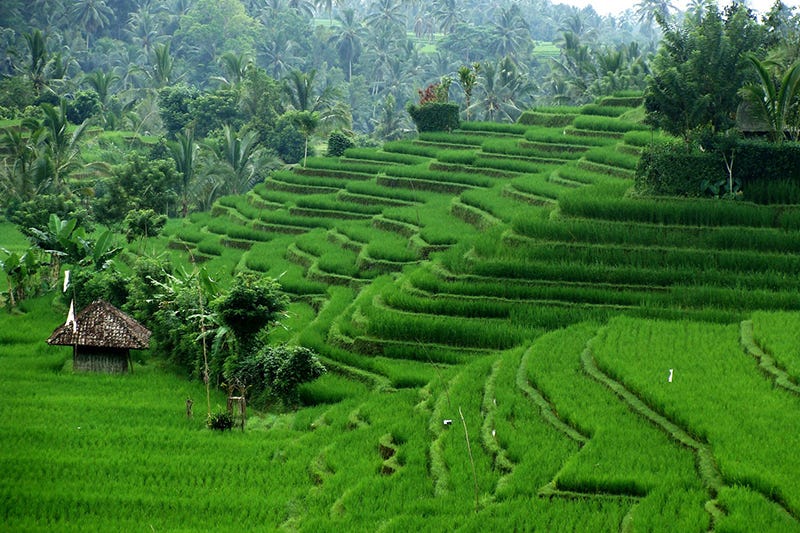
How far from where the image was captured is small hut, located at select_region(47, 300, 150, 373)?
1947cm

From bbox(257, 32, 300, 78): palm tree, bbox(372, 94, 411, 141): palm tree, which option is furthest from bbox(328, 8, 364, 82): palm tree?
bbox(372, 94, 411, 141): palm tree

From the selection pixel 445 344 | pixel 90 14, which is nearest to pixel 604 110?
pixel 445 344

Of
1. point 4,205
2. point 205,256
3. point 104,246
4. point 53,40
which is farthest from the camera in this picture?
point 53,40

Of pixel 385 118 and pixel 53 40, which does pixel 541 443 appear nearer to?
pixel 385 118

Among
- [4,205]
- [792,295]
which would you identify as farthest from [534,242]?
[4,205]

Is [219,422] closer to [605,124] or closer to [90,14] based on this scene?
[605,124]

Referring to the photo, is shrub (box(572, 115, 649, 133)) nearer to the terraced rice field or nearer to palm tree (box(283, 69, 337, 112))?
the terraced rice field

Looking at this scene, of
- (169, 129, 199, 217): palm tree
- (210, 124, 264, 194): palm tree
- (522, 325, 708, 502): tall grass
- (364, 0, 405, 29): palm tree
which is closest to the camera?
(522, 325, 708, 502): tall grass

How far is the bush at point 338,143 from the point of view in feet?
111

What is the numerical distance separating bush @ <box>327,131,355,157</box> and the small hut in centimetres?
1492

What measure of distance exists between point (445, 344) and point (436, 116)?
1598cm

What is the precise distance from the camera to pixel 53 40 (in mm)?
57375

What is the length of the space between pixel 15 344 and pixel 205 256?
20.9 ft

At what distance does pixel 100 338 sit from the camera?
64.0 feet
